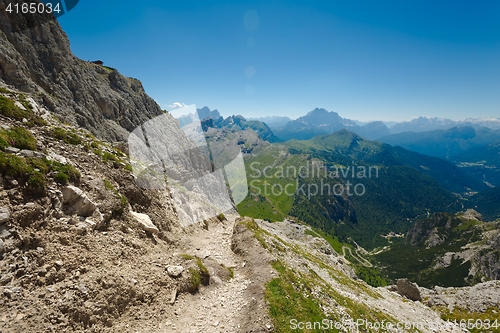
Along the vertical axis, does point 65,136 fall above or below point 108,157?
above

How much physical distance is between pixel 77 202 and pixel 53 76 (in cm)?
4408

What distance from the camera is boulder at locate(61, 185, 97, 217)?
17.0m

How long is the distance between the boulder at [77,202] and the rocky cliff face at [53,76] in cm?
2859

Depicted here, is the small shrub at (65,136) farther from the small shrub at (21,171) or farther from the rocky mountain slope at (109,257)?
the small shrub at (21,171)

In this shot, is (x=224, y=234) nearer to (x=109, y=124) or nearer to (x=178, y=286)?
(x=178, y=286)

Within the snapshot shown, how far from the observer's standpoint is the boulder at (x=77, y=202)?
1702 cm

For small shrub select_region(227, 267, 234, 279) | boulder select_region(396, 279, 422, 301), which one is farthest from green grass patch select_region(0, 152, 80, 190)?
boulder select_region(396, 279, 422, 301)

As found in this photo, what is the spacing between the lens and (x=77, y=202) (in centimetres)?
1752

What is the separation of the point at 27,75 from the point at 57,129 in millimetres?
27746

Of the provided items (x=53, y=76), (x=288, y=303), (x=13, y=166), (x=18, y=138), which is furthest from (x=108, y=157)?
(x=53, y=76)

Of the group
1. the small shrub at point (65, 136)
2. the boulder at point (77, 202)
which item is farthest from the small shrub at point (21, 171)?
the small shrub at point (65, 136)

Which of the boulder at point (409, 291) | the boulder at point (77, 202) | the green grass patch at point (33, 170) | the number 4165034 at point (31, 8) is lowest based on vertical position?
the boulder at point (409, 291)

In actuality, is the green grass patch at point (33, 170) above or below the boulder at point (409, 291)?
above

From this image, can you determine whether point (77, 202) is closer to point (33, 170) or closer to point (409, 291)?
point (33, 170)
